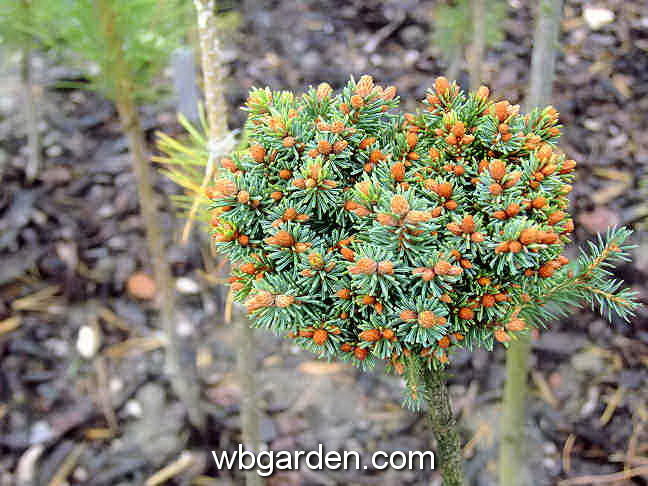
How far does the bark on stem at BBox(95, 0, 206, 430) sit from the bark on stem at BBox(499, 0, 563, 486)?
0.90 metres

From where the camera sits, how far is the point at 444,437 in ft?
3.16

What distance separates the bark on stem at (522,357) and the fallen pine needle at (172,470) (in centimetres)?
92

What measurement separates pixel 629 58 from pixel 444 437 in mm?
2427

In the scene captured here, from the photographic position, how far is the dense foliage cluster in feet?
2.50

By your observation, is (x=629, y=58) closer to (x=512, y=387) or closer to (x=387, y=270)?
(x=512, y=387)

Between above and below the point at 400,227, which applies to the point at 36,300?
below

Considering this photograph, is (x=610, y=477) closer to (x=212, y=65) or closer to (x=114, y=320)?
(x=212, y=65)

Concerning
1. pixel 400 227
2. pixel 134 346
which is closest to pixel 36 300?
pixel 134 346

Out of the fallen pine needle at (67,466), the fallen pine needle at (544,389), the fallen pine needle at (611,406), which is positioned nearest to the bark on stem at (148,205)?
the fallen pine needle at (67,466)

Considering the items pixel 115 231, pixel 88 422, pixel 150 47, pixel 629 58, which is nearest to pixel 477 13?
pixel 150 47

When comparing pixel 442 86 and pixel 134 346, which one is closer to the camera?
pixel 442 86

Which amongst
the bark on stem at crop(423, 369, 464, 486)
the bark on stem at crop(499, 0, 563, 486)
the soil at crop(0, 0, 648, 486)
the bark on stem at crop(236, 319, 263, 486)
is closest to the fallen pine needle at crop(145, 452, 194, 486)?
the soil at crop(0, 0, 648, 486)

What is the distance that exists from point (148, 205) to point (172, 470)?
2.71ft

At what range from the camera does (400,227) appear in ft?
2.44
